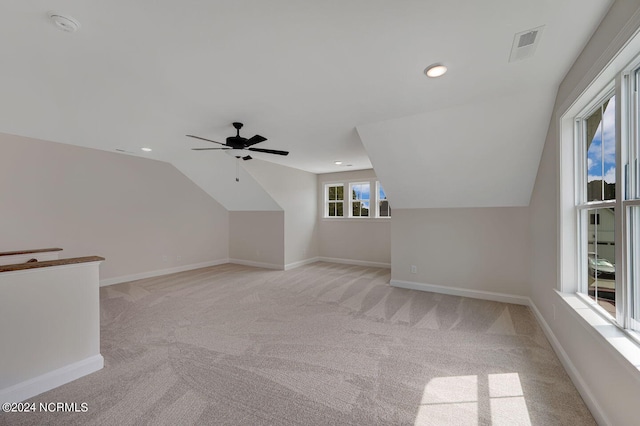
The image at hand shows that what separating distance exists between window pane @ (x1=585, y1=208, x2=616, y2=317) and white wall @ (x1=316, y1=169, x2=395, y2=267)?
160 inches

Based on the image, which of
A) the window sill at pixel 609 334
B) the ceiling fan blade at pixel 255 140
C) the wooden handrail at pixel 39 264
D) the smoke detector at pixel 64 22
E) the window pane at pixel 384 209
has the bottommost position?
the window sill at pixel 609 334

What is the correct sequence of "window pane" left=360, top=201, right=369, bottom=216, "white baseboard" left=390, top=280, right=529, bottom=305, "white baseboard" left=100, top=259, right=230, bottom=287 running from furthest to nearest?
"window pane" left=360, top=201, right=369, bottom=216, "white baseboard" left=100, top=259, right=230, bottom=287, "white baseboard" left=390, top=280, right=529, bottom=305

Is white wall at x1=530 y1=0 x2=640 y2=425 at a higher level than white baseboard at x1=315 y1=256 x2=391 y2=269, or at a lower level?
higher

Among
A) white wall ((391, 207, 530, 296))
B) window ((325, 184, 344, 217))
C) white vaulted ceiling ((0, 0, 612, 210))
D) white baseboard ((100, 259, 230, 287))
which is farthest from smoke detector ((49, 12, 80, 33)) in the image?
window ((325, 184, 344, 217))

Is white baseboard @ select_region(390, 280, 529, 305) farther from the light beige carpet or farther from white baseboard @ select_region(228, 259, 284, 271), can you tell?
white baseboard @ select_region(228, 259, 284, 271)

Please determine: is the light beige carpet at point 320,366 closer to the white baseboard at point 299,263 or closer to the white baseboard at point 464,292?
the white baseboard at point 464,292

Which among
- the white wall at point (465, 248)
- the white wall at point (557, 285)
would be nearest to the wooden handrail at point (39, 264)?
the white wall at point (557, 285)

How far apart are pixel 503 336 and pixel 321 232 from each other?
4.85 metres

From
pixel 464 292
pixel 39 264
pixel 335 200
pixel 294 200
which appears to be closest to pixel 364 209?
pixel 335 200

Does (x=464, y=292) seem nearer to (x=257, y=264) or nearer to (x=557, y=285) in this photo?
(x=557, y=285)

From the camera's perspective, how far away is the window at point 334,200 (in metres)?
6.90

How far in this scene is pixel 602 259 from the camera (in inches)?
74.3

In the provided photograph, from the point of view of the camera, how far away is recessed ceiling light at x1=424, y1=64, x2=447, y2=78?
6.59ft

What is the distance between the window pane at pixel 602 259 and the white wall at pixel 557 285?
22 centimetres
